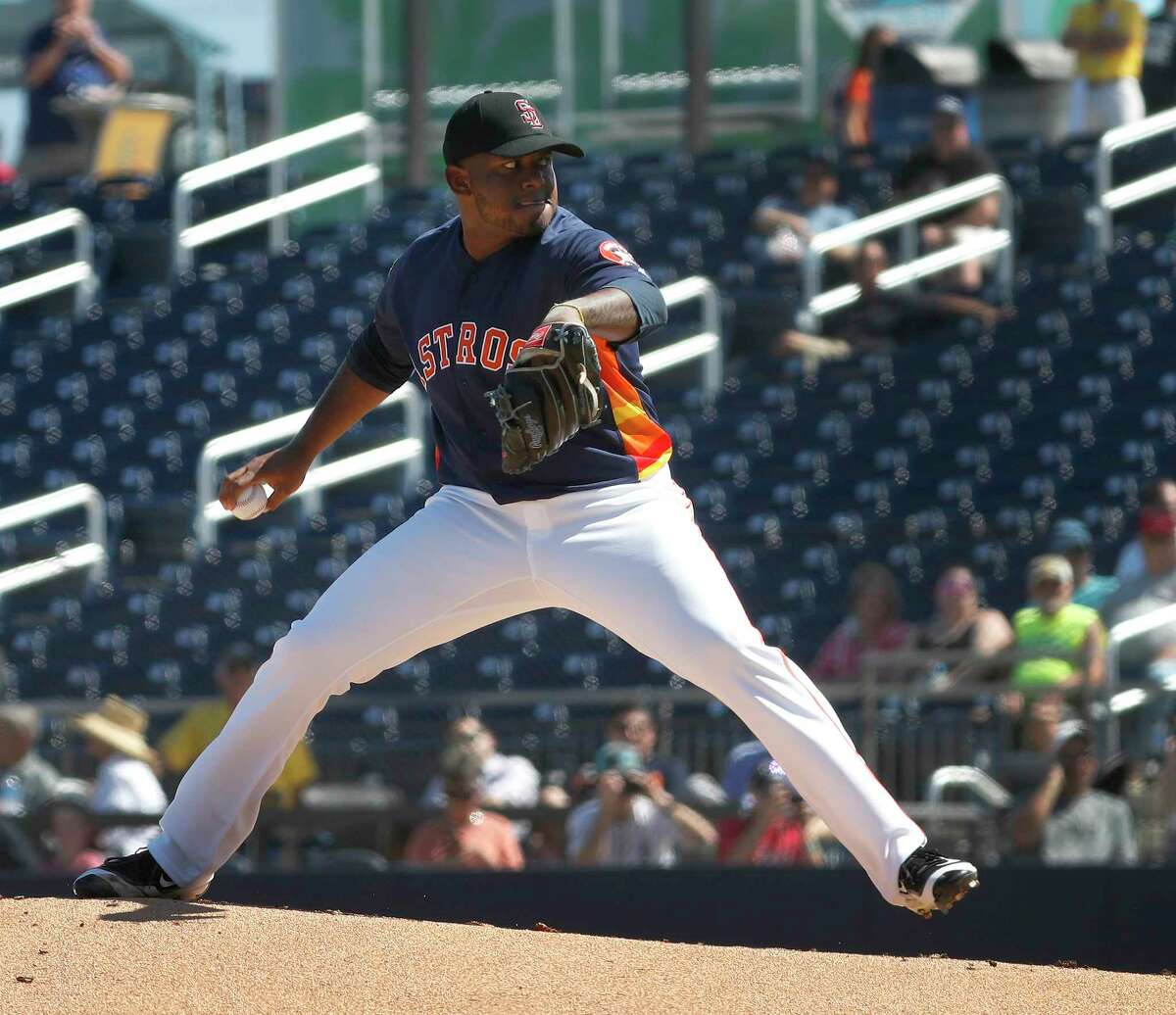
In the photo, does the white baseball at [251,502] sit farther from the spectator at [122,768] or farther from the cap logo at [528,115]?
the spectator at [122,768]

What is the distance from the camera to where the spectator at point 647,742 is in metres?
8.90

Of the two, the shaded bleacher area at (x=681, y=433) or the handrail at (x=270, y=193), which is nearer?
the shaded bleacher area at (x=681, y=433)

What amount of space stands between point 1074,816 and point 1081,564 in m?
2.00

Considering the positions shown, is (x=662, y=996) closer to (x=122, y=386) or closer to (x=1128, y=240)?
(x=1128, y=240)

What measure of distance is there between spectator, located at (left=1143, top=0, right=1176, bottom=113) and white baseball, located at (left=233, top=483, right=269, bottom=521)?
427 inches

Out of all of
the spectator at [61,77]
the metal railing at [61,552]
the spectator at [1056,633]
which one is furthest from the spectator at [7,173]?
the spectator at [1056,633]

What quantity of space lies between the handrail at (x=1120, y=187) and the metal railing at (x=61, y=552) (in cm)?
608

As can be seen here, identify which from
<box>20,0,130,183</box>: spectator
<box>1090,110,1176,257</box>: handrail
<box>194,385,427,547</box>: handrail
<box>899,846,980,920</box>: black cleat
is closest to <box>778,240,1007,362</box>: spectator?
<box>1090,110,1176,257</box>: handrail

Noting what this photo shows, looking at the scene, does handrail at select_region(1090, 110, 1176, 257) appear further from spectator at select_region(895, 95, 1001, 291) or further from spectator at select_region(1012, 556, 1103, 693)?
spectator at select_region(1012, 556, 1103, 693)

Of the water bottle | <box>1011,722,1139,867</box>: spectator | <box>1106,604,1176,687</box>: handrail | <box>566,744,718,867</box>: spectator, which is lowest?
the water bottle

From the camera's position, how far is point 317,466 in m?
13.3

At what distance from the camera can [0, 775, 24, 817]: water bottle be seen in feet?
32.1

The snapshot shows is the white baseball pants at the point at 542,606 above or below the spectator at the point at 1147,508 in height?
above

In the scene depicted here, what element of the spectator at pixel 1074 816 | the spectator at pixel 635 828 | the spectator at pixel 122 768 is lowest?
the spectator at pixel 122 768
